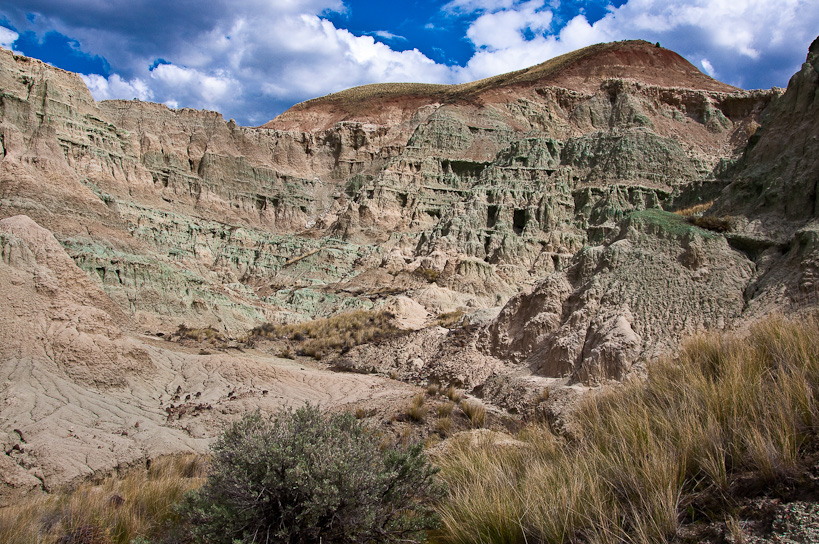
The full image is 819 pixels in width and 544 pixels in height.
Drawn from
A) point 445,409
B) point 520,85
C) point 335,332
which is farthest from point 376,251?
point 520,85

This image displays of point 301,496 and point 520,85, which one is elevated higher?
point 520,85

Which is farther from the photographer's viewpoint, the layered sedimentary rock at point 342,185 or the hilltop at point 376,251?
the layered sedimentary rock at point 342,185

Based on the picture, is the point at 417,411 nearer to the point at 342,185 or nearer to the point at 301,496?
the point at 301,496

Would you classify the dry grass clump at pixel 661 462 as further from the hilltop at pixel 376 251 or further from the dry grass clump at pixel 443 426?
the dry grass clump at pixel 443 426

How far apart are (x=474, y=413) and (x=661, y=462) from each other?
5593mm

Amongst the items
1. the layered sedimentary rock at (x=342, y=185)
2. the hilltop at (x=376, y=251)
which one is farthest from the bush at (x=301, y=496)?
the layered sedimentary rock at (x=342, y=185)

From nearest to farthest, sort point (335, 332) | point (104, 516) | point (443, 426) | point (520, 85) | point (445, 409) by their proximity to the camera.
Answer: point (104, 516) < point (443, 426) < point (445, 409) < point (335, 332) < point (520, 85)

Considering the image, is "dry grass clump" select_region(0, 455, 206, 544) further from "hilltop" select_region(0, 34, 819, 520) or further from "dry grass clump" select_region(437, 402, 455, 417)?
"dry grass clump" select_region(437, 402, 455, 417)

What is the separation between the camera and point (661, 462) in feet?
10.4

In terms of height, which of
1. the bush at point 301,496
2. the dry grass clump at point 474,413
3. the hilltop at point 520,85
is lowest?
Result: the dry grass clump at point 474,413

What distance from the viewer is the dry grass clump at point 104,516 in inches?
163

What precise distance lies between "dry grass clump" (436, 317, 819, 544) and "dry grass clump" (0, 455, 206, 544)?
267cm

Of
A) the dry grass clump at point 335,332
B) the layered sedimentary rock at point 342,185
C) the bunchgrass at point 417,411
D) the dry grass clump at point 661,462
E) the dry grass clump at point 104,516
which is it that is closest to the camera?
the dry grass clump at point 661,462

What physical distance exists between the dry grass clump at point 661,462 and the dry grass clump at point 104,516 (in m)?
2.67
